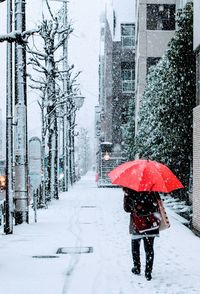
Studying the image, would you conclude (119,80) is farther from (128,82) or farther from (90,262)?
(90,262)

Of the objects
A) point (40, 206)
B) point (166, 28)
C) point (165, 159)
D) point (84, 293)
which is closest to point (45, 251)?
point (84, 293)

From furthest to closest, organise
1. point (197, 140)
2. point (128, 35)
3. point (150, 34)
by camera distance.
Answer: point (128, 35) < point (150, 34) < point (197, 140)

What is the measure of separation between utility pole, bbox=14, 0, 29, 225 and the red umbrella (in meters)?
9.47

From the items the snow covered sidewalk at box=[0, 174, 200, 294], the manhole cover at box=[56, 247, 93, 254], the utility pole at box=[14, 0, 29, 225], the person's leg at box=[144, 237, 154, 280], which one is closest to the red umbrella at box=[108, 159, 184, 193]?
the person's leg at box=[144, 237, 154, 280]

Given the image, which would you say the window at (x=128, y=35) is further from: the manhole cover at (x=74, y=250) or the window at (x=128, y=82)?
the manhole cover at (x=74, y=250)

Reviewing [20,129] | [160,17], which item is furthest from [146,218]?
[160,17]

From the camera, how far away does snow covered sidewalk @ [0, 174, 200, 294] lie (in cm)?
783

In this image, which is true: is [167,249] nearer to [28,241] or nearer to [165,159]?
[28,241]

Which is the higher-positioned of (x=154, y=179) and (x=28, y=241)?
(x=154, y=179)

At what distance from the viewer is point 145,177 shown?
7.84 metres

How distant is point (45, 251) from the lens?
11484 mm

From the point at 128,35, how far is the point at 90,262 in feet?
178

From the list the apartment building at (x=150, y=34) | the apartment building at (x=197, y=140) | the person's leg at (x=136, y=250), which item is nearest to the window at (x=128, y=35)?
the apartment building at (x=150, y=34)

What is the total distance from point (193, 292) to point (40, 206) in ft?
60.6
